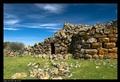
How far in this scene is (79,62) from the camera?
336 inches

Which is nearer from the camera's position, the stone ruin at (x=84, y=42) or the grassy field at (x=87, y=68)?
the grassy field at (x=87, y=68)

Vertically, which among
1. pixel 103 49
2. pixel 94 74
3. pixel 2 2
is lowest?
pixel 94 74

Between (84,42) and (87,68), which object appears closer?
(87,68)

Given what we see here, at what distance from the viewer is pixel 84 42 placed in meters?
→ 8.96

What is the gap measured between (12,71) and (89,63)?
2.11 metres

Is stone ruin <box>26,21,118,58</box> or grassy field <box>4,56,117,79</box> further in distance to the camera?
stone ruin <box>26,21,118,58</box>

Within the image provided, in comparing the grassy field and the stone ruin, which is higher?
the stone ruin

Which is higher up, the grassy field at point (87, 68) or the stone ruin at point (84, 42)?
the stone ruin at point (84, 42)

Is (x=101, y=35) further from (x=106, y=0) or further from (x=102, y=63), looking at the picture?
(x=106, y=0)

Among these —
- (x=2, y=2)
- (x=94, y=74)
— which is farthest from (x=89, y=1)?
(x=94, y=74)

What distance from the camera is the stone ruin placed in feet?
27.2

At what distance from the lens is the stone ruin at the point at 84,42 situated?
8.30 m

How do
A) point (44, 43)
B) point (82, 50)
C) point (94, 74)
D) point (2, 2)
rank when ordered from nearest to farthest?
point (2, 2)
point (94, 74)
point (82, 50)
point (44, 43)

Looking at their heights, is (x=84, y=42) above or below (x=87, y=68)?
above
